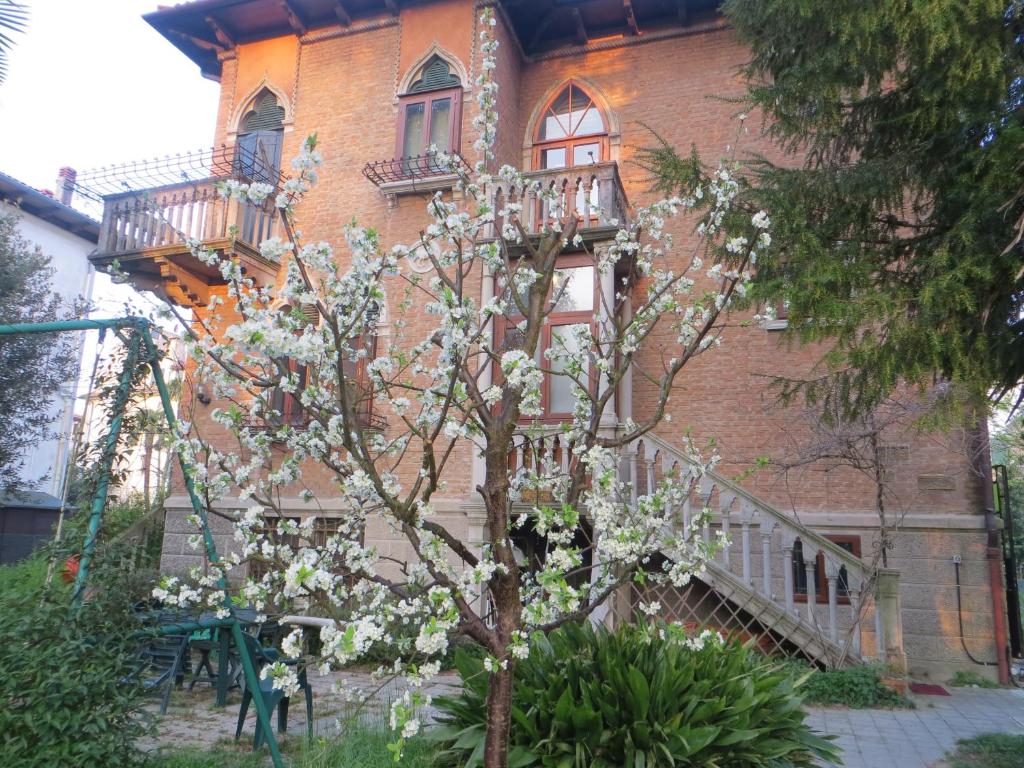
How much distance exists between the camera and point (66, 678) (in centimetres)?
406

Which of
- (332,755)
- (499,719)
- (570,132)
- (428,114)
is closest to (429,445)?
(499,719)

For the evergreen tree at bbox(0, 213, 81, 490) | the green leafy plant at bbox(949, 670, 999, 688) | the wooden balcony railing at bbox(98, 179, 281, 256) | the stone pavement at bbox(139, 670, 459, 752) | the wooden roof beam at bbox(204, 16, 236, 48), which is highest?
the wooden roof beam at bbox(204, 16, 236, 48)

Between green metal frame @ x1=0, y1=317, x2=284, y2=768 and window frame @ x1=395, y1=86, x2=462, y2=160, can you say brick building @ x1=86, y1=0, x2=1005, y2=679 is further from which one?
green metal frame @ x1=0, y1=317, x2=284, y2=768

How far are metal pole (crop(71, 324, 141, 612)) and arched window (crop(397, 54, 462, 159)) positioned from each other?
326 inches

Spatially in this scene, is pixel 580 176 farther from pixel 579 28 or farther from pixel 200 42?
pixel 200 42

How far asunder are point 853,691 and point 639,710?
4.15 metres

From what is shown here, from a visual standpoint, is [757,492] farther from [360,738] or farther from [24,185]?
[24,185]

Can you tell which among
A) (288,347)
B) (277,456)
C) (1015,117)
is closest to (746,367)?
(1015,117)

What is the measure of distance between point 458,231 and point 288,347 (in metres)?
1.24

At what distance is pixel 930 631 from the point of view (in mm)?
9594

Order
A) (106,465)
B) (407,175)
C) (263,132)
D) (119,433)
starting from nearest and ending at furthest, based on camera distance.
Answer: (106,465), (119,433), (407,175), (263,132)

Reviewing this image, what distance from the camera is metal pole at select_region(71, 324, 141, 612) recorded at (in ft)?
14.7

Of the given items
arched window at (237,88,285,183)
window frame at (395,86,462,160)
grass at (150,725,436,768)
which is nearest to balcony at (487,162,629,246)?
window frame at (395,86,462,160)

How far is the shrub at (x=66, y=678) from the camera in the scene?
13.0 feet
